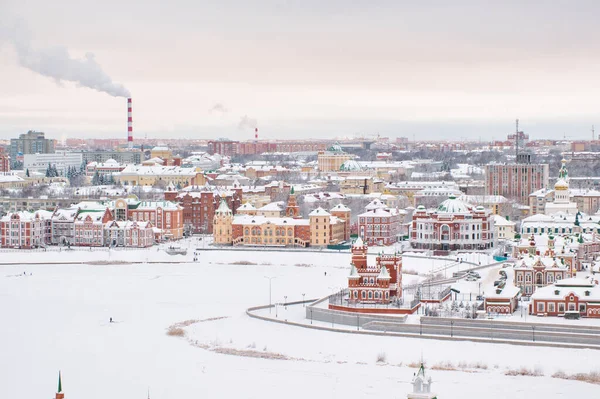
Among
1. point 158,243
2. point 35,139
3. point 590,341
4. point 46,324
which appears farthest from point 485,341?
point 35,139

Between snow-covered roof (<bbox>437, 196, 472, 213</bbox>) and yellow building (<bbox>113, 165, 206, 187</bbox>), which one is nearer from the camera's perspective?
snow-covered roof (<bbox>437, 196, 472, 213</bbox>)

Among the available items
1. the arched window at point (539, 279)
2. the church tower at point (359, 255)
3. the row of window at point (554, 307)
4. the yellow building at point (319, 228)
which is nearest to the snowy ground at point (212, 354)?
the church tower at point (359, 255)

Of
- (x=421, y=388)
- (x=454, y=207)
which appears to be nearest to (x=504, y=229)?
(x=454, y=207)

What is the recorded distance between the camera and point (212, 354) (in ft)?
81.1

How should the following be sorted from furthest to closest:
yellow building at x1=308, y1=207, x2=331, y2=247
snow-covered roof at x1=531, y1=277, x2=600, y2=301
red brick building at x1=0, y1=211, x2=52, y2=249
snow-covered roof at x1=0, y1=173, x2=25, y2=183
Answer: snow-covered roof at x1=0, y1=173, x2=25, y2=183 < red brick building at x1=0, y1=211, x2=52, y2=249 < yellow building at x1=308, y1=207, x2=331, y2=247 < snow-covered roof at x1=531, y1=277, x2=600, y2=301

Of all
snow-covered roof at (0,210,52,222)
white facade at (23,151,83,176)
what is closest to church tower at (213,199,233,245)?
snow-covered roof at (0,210,52,222)

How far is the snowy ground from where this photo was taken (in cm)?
2148

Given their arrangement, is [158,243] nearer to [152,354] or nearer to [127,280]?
[127,280]

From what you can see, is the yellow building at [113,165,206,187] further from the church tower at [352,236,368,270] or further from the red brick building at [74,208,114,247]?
the church tower at [352,236,368,270]

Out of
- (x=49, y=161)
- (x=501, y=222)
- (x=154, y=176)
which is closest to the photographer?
(x=501, y=222)

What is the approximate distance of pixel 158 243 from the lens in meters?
51.1

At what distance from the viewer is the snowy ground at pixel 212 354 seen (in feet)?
70.5

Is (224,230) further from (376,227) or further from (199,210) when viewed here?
(376,227)

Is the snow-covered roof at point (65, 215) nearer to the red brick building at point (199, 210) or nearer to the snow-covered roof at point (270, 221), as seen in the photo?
the red brick building at point (199, 210)
